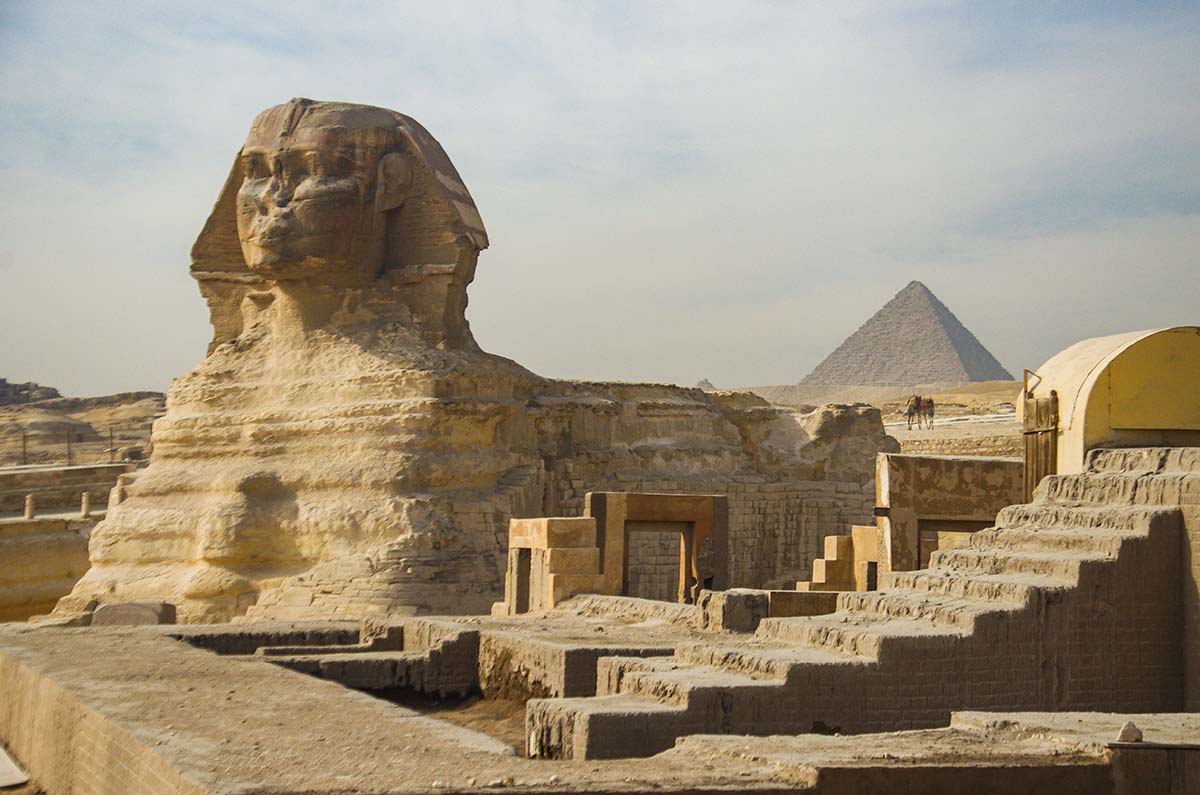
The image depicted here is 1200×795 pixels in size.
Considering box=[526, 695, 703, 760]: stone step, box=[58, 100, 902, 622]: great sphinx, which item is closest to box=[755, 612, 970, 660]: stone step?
box=[526, 695, 703, 760]: stone step

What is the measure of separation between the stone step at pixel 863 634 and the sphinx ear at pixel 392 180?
454 inches

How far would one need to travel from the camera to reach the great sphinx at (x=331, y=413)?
17.6 m

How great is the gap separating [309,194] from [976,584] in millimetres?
11999

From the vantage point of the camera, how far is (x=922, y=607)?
8.74 metres

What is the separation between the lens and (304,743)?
6730mm

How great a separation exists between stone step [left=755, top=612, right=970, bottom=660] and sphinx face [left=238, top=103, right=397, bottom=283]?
1103 cm

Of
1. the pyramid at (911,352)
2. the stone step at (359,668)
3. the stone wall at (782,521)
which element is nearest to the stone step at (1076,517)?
the stone step at (359,668)

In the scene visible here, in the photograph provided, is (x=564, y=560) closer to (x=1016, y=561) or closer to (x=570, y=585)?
(x=570, y=585)

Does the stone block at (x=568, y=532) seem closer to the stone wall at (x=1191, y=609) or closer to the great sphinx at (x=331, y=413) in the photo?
the great sphinx at (x=331, y=413)

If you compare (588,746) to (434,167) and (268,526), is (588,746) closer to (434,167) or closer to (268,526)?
(268,526)

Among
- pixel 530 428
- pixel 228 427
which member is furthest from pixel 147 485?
pixel 530 428

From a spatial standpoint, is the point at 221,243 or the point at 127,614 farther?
the point at 221,243

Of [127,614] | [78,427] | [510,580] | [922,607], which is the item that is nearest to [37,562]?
[127,614]

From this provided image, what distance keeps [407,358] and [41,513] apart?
47.4 feet
